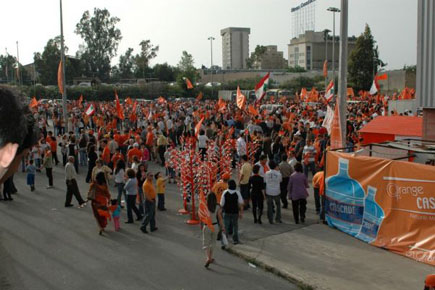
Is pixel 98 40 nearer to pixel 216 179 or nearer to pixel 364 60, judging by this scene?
pixel 364 60

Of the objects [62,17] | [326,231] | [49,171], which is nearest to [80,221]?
[49,171]

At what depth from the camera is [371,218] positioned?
30.2ft

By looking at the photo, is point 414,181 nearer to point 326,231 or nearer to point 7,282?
point 326,231

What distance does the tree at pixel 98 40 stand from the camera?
80.9 metres

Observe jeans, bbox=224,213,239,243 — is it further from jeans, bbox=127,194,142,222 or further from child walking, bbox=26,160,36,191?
child walking, bbox=26,160,36,191

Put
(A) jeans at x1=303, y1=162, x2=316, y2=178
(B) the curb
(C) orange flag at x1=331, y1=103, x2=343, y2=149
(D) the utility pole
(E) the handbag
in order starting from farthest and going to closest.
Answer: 1. (A) jeans at x1=303, y1=162, x2=316, y2=178
2. (C) orange flag at x1=331, y1=103, x2=343, y2=149
3. (D) the utility pole
4. (E) the handbag
5. (B) the curb

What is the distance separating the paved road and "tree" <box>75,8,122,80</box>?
74611 millimetres

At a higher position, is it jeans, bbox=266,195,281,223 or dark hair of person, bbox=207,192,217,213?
dark hair of person, bbox=207,192,217,213

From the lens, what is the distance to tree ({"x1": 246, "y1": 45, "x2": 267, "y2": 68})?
12621cm

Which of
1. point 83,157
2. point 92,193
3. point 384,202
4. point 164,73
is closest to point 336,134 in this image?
point 384,202

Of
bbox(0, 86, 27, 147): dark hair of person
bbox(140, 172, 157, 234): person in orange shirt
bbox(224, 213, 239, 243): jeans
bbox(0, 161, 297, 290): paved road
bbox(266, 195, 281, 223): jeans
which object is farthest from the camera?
bbox(266, 195, 281, 223): jeans

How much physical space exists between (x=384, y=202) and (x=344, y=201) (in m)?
1.16

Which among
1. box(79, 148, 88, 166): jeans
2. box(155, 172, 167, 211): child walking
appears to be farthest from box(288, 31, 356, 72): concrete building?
box(155, 172, 167, 211): child walking

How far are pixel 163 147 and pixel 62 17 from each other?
9712mm
